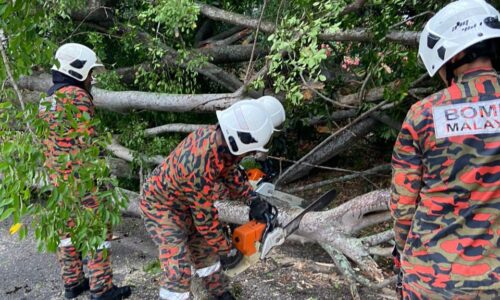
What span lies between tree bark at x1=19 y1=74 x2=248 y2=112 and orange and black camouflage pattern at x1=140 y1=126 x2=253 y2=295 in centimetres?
122

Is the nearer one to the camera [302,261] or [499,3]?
[499,3]

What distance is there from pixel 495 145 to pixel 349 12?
2.19 metres

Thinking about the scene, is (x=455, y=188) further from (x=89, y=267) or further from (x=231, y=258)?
(x=89, y=267)

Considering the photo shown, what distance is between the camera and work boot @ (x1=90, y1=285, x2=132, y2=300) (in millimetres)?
3434

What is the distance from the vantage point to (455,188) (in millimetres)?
1632

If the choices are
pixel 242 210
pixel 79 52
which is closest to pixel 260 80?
pixel 242 210

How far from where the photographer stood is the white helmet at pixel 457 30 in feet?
5.18

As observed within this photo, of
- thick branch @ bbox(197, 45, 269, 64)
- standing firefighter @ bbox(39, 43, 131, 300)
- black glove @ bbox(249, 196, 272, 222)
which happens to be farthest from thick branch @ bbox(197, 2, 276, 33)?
black glove @ bbox(249, 196, 272, 222)

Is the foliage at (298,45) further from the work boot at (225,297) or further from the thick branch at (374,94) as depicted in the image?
the work boot at (225,297)

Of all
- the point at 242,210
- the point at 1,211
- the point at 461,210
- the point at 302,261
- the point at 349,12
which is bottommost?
the point at 302,261

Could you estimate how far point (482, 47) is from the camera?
160 cm

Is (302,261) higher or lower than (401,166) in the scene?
lower

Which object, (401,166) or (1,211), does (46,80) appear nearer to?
(1,211)

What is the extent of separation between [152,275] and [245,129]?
6.51 feet
